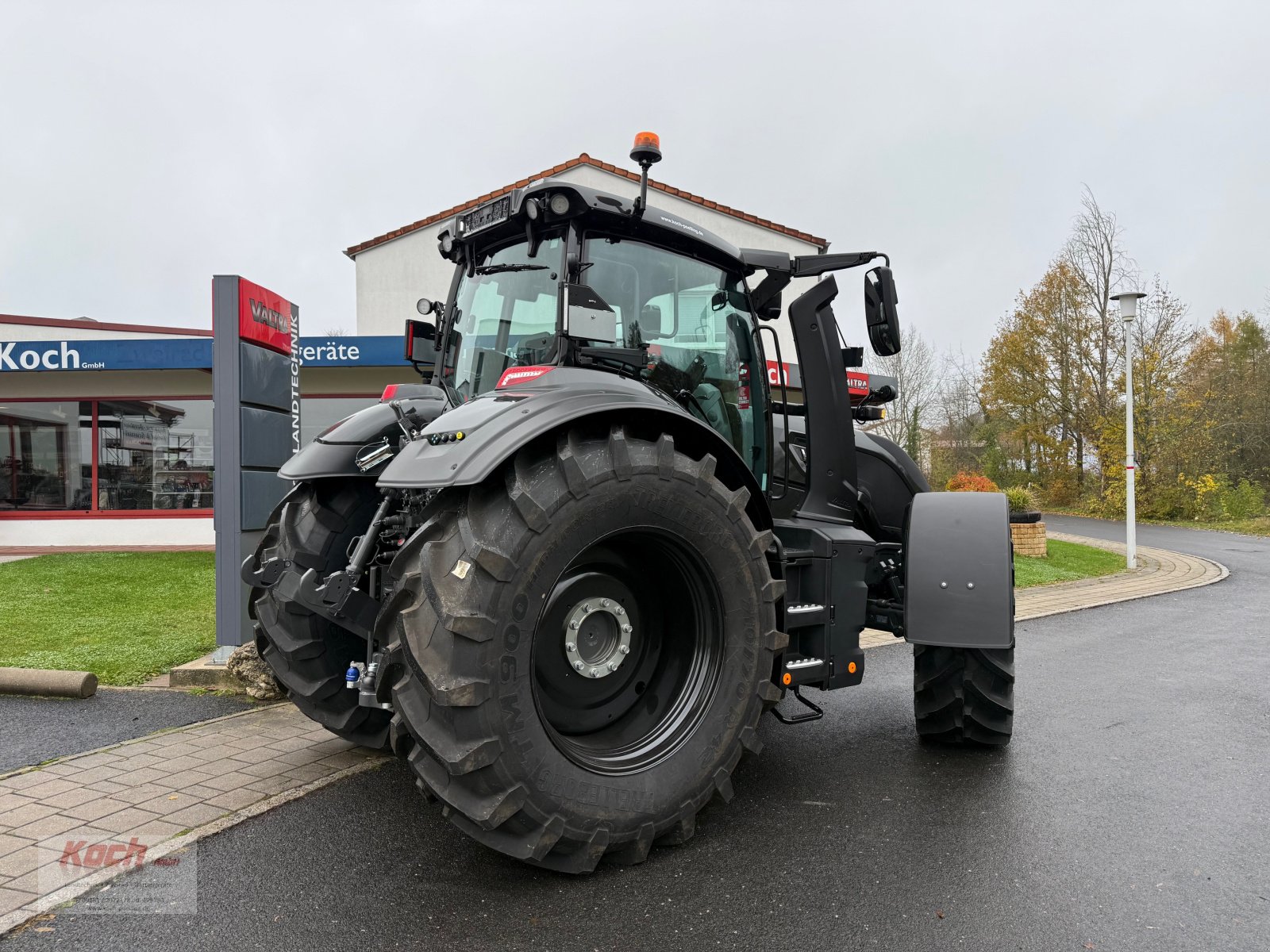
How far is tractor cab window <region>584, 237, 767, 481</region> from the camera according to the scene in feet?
11.4

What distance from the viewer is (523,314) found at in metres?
3.49

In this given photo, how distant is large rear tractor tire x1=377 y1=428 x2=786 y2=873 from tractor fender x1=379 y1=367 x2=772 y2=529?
0.11 m

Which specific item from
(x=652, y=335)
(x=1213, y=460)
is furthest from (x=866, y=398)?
(x=1213, y=460)

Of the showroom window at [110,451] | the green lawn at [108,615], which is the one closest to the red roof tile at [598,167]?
the showroom window at [110,451]

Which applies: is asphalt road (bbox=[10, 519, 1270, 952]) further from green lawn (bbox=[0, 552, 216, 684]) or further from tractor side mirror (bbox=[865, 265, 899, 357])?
green lawn (bbox=[0, 552, 216, 684])

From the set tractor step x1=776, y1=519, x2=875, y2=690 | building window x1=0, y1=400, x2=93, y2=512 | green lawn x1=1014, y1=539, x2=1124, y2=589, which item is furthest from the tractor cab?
building window x1=0, y1=400, x2=93, y2=512

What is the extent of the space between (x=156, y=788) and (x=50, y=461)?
541 inches

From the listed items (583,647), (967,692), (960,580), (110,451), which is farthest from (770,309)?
(110,451)

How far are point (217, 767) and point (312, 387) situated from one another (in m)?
11.5

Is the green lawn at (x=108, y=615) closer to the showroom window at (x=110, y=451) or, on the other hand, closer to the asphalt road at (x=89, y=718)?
the asphalt road at (x=89, y=718)

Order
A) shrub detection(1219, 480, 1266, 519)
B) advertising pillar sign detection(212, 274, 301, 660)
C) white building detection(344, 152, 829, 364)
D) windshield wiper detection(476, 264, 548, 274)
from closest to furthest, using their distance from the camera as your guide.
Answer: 1. windshield wiper detection(476, 264, 548, 274)
2. advertising pillar sign detection(212, 274, 301, 660)
3. white building detection(344, 152, 829, 364)
4. shrub detection(1219, 480, 1266, 519)

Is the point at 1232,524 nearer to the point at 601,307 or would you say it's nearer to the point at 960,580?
the point at 960,580

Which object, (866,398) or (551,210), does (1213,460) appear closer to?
(866,398)

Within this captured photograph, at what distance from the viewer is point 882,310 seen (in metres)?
4.02
